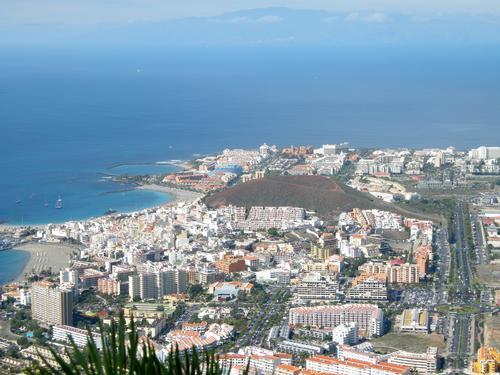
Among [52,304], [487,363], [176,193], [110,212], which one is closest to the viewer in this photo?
[487,363]

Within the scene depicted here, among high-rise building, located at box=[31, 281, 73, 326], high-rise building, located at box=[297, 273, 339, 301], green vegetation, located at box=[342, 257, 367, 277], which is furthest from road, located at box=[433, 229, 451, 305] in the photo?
high-rise building, located at box=[31, 281, 73, 326]

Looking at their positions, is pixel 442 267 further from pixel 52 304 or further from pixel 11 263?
pixel 11 263

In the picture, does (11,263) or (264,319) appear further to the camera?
(11,263)

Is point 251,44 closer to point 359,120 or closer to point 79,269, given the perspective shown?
point 359,120

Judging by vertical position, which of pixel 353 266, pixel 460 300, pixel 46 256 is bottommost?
pixel 460 300

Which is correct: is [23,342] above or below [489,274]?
below

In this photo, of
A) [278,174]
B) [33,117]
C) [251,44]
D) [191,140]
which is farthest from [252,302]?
[251,44]

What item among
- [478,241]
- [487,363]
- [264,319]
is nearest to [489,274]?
[478,241]
